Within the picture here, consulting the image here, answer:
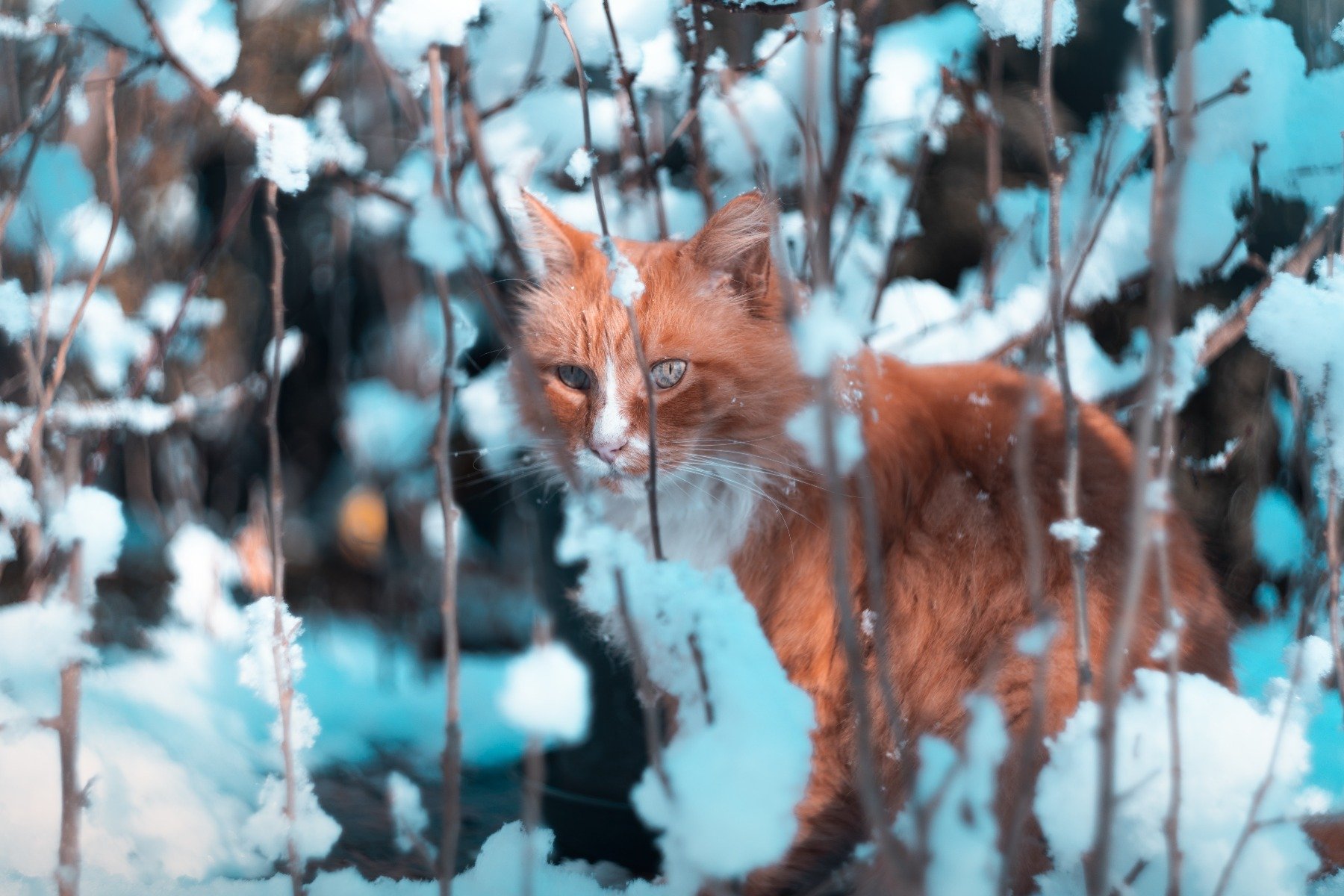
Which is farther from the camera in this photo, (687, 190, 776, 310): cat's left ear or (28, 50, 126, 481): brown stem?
(687, 190, 776, 310): cat's left ear

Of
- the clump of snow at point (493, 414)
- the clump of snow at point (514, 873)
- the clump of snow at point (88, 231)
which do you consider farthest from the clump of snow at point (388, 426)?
the clump of snow at point (514, 873)

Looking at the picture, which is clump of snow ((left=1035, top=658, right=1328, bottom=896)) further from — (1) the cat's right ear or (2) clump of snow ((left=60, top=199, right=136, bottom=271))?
(2) clump of snow ((left=60, top=199, right=136, bottom=271))

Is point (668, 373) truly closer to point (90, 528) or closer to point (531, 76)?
point (531, 76)

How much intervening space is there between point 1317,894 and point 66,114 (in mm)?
1530

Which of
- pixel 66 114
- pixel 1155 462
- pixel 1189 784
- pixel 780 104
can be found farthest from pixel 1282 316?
pixel 66 114

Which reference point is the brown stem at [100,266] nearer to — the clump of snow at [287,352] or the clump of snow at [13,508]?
the clump of snow at [13,508]

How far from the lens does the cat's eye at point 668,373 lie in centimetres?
121

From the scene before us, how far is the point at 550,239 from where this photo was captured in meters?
1.25

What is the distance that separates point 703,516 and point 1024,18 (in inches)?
28.4

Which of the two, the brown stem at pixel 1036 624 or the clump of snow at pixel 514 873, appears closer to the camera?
the brown stem at pixel 1036 624

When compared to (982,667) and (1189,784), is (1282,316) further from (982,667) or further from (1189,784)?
(982,667)

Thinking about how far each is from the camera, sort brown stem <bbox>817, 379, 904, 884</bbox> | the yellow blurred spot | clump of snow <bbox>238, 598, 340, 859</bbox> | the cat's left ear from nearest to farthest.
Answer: brown stem <bbox>817, 379, 904, 884</bbox>, clump of snow <bbox>238, 598, 340, 859</bbox>, the cat's left ear, the yellow blurred spot

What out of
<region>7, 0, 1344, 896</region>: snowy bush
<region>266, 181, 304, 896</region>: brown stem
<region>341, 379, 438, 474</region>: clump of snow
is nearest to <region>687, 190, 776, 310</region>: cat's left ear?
<region>7, 0, 1344, 896</region>: snowy bush

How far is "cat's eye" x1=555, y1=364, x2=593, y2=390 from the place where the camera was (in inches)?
49.7
